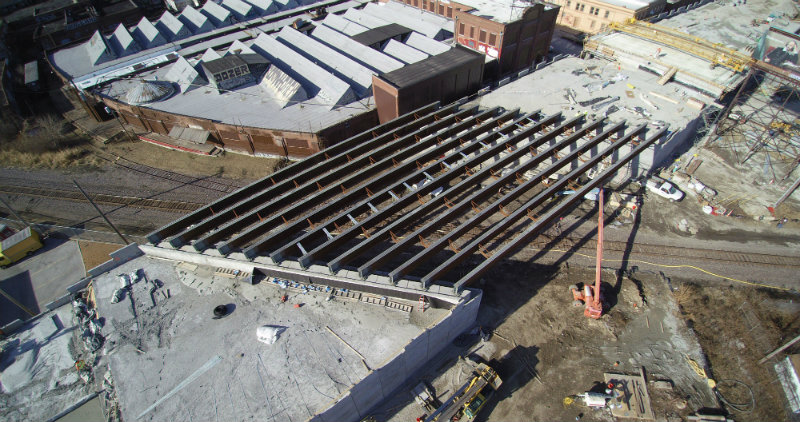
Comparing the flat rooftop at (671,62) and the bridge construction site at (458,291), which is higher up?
the flat rooftop at (671,62)

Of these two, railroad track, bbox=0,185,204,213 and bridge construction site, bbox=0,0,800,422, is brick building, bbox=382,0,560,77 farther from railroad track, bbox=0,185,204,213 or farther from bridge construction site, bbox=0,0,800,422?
railroad track, bbox=0,185,204,213

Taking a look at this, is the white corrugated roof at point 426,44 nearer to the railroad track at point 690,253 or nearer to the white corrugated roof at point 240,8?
the railroad track at point 690,253

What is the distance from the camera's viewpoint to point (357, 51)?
153 feet

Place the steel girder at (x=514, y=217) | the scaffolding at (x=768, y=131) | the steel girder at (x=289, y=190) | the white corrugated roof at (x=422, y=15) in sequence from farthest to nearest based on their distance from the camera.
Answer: the white corrugated roof at (x=422, y=15)
the scaffolding at (x=768, y=131)
the steel girder at (x=289, y=190)
the steel girder at (x=514, y=217)

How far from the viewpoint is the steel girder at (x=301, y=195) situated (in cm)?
2262

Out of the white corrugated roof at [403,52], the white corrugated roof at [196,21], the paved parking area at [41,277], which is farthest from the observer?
the white corrugated roof at [196,21]

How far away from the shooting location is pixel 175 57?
2003 inches

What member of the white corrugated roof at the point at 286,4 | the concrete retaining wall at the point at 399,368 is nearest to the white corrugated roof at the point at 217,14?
the white corrugated roof at the point at 286,4

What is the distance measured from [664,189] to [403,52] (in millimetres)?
32706

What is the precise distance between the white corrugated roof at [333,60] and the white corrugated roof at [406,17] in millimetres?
14552

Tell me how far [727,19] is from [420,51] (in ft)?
148

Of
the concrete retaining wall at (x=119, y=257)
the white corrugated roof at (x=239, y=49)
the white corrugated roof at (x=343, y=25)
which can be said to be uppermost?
the white corrugated roof at (x=343, y=25)

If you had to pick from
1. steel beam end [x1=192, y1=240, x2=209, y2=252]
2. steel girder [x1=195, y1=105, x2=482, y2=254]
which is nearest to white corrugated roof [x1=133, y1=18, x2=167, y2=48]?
steel girder [x1=195, y1=105, x2=482, y2=254]

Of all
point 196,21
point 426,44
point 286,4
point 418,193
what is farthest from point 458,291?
point 286,4
